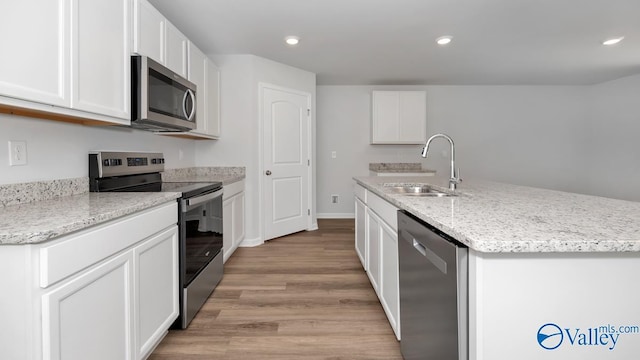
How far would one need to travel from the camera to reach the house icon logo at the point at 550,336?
2.81 feet

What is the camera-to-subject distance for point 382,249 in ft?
6.72

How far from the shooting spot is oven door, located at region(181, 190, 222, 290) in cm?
195

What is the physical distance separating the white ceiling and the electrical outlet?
1574 millimetres

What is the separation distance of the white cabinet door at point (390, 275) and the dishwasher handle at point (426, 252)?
282 mm

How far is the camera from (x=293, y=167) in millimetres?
4297

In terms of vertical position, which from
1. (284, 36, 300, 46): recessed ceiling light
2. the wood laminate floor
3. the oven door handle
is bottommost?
the wood laminate floor

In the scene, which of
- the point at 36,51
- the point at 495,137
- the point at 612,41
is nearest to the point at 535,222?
the point at 36,51

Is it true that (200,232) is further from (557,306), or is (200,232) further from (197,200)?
(557,306)

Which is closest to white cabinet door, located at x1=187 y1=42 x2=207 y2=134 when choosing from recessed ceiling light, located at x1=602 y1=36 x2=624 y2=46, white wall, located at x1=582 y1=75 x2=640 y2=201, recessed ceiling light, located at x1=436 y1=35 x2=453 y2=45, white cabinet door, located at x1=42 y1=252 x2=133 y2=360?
white cabinet door, located at x1=42 y1=252 x2=133 y2=360

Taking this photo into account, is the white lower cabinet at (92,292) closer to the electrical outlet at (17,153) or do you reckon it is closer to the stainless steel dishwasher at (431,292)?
the electrical outlet at (17,153)

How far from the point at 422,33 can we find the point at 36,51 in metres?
3.07

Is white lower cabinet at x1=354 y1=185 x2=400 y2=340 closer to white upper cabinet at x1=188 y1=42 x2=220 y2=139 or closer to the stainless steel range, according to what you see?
the stainless steel range

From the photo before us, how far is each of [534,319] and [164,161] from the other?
2.93m

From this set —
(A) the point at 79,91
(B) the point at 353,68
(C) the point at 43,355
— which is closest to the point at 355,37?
(B) the point at 353,68
